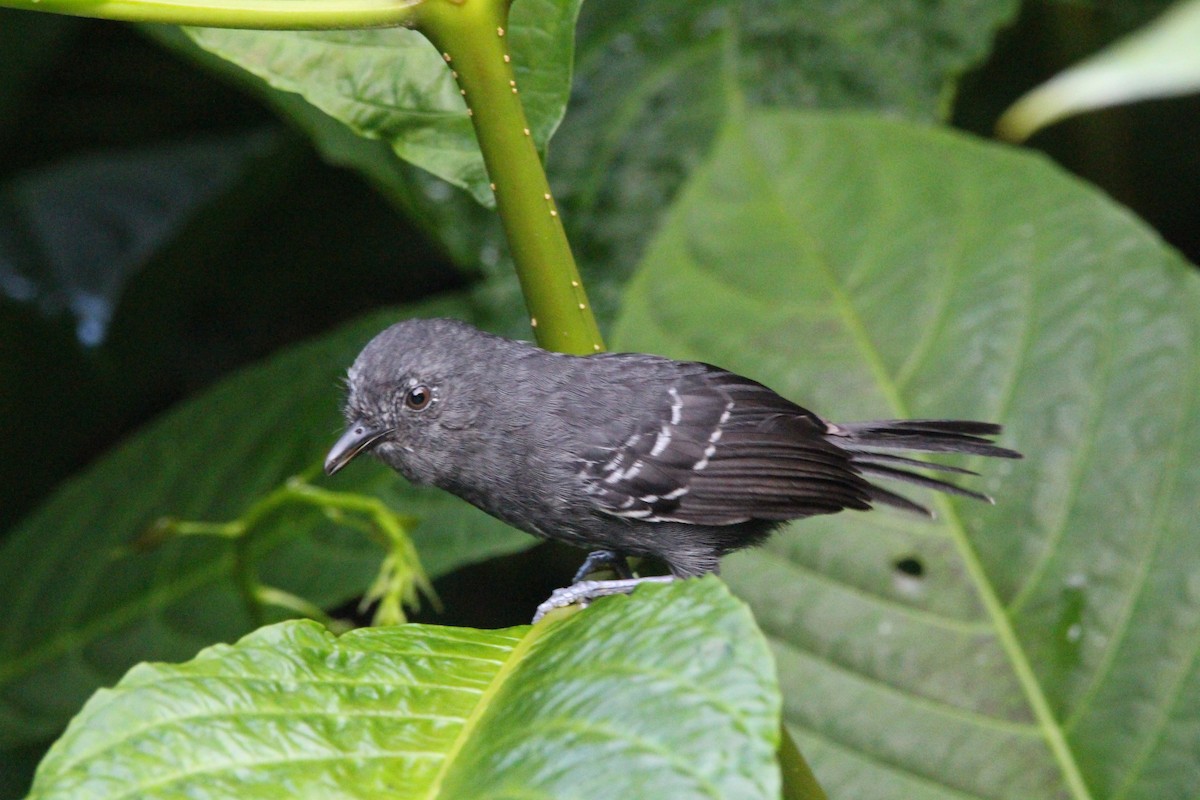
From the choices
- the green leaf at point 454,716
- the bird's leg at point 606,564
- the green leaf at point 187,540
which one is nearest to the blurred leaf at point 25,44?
the green leaf at point 187,540

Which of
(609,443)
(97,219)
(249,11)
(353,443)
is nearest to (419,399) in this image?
(353,443)

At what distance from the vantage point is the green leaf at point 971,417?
90.9 inches

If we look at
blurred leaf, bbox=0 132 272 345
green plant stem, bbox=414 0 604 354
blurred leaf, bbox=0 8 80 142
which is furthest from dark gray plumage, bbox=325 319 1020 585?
blurred leaf, bbox=0 8 80 142

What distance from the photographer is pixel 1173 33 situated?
2121 mm

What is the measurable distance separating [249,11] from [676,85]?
2271mm

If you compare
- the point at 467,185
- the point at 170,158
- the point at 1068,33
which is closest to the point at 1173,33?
the point at 467,185

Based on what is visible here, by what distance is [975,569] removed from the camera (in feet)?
7.95

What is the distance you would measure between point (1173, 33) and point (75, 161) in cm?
369

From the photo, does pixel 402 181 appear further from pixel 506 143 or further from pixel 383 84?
pixel 506 143

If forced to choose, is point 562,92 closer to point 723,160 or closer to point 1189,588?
point 723,160

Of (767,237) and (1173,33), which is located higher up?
(1173,33)

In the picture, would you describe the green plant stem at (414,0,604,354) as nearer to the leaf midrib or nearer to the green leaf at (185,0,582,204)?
the green leaf at (185,0,582,204)

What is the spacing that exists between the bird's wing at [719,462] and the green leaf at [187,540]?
25.2 inches

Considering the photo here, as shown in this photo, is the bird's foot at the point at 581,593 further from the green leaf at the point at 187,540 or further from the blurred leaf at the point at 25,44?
the blurred leaf at the point at 25,44
